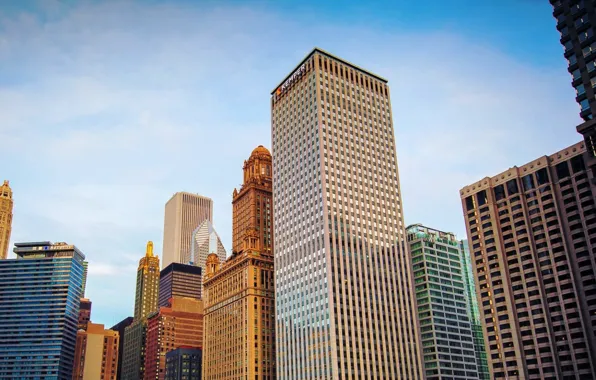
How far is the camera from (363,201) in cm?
18812

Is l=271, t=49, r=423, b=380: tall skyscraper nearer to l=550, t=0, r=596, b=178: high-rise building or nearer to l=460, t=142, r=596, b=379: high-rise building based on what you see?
l=460, t=142, r=596, b=379: high-rise building

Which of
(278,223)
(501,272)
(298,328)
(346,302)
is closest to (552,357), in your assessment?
(501,272)

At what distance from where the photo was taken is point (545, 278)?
18288 cm

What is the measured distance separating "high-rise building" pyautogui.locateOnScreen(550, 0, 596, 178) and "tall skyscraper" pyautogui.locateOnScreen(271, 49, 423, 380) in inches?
2762

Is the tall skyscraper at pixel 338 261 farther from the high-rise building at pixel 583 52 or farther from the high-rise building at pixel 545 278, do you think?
the high-rise building at pixel 583 52

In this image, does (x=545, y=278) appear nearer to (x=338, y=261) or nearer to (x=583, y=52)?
(x=338, y=261)

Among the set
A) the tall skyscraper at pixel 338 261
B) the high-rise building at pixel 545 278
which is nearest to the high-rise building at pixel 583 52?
the high-rise building at pixel 545 278

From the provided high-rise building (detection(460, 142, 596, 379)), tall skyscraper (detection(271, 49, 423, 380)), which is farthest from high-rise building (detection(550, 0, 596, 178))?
tall skyscraper (detection(271, 49, 423, 380))

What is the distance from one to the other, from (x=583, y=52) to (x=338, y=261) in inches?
3331

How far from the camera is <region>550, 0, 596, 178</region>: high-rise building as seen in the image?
12519 centimetres

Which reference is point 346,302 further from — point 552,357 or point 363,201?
point 552,357

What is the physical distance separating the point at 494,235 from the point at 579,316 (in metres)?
39.1

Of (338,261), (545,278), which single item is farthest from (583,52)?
(338,261)

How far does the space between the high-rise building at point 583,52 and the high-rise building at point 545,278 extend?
46290 millimetres
